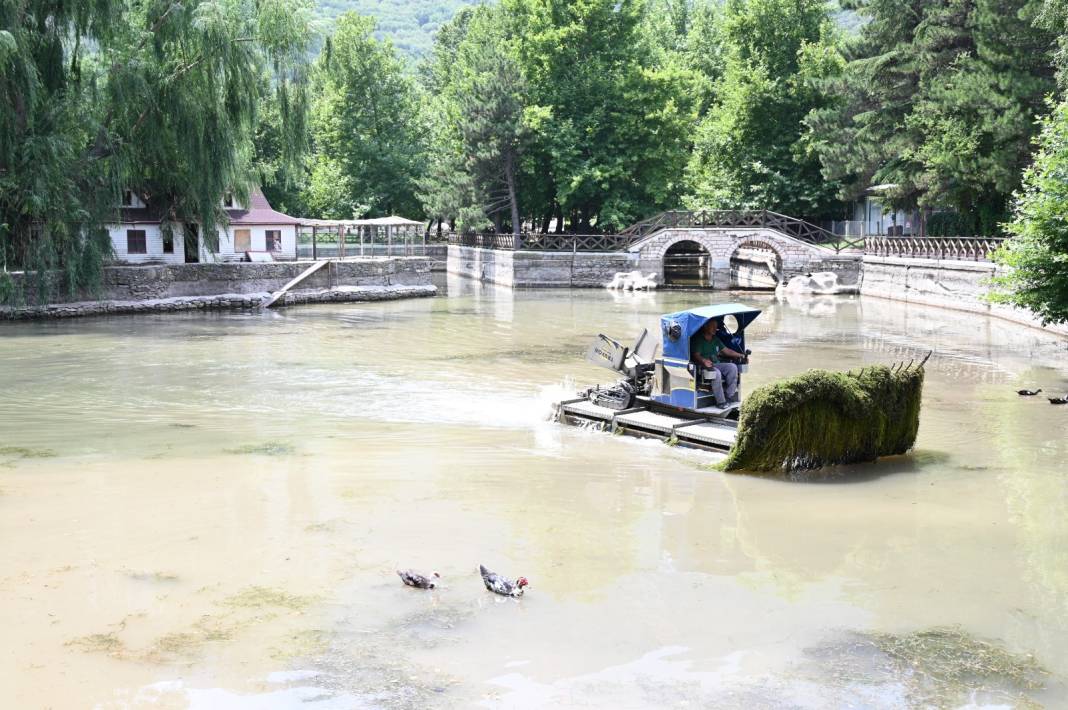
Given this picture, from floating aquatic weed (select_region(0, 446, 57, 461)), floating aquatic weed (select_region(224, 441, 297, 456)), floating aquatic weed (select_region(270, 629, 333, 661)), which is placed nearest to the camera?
floating aquatic weed (select_region(270, 629, 333, 661))

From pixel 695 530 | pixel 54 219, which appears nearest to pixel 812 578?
pixel 695 530

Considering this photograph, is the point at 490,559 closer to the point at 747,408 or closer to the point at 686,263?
the point at 747,408

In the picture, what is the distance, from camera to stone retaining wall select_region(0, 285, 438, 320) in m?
33.8

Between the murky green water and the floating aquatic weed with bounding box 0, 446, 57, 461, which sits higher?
the floating aquatic weed with bounding box 0, 446, 57, 461

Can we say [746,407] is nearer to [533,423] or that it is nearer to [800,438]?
[800,438]

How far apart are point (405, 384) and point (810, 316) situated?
67.8 feet

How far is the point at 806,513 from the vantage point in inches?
486

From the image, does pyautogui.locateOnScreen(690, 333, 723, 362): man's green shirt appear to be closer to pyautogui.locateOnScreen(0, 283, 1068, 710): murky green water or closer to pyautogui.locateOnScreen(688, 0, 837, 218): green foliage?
pyautogui.locateOnScreen(0, 283, 1068, 710): murky green water

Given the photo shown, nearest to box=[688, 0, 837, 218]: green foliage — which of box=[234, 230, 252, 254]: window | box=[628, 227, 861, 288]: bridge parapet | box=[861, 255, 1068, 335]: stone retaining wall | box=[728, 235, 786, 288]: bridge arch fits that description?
box=[728, 235, 786, 288]: bridge arch

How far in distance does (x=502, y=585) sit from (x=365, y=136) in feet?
207

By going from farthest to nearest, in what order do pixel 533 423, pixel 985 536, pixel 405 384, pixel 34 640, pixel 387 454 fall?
pixel 405 384 → pixel 533 423 → pixel 387 454 → pixel 985 536 → pixel 34 640

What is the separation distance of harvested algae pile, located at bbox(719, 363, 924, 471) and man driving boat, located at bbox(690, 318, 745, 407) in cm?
201

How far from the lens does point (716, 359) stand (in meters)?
16.1

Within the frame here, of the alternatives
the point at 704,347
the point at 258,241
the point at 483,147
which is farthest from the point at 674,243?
the point at 704,347
